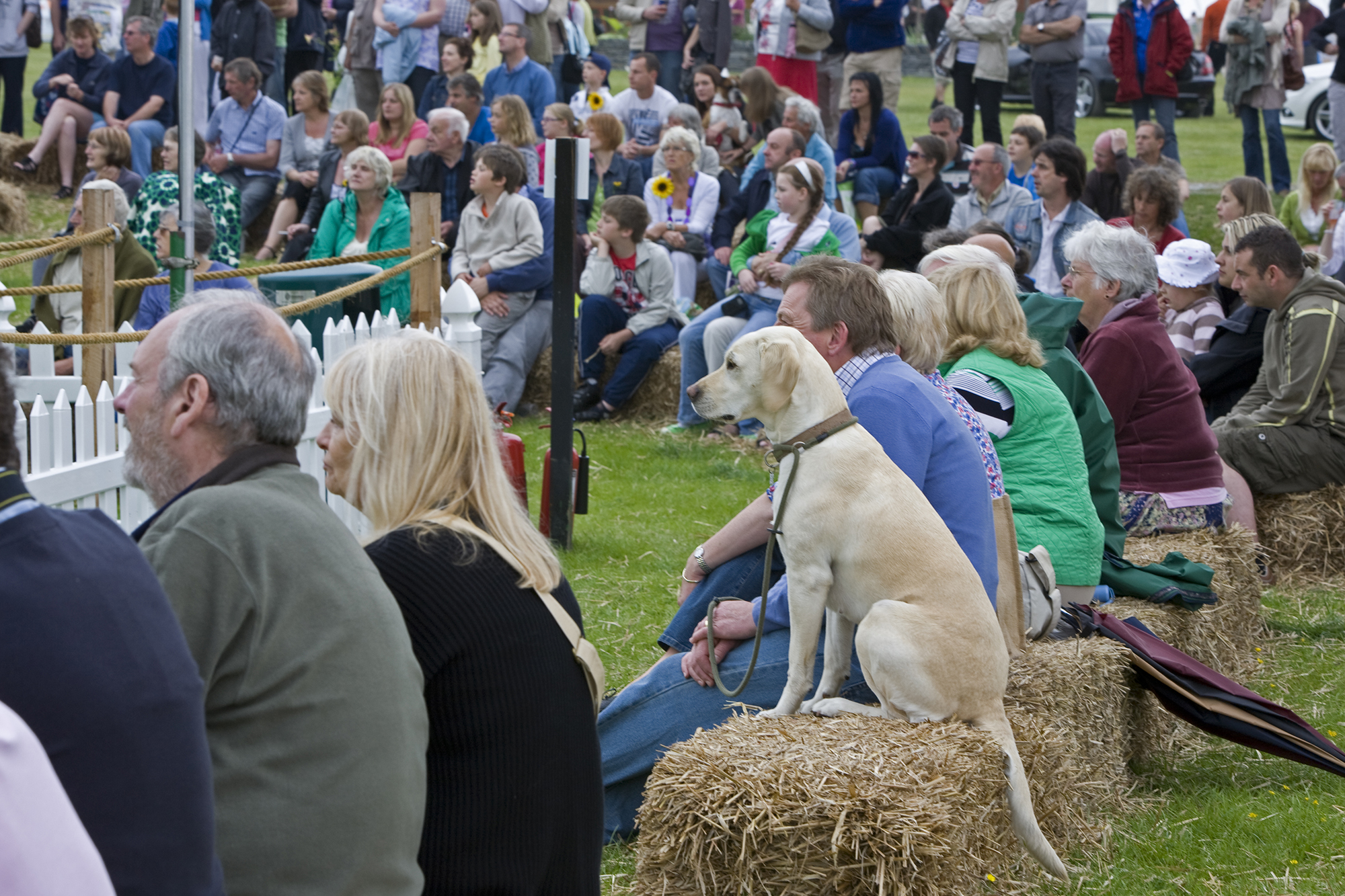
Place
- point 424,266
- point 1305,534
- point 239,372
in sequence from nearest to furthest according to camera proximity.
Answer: point 239,372 < point 424,266 < point 1305,534

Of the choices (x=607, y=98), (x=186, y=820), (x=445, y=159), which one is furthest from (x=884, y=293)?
(x=607, y=98)

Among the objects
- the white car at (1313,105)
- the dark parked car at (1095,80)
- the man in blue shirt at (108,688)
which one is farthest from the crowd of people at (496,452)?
the dark parked car at (1095,80)

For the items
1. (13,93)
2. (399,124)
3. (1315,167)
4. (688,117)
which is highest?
(13,93)

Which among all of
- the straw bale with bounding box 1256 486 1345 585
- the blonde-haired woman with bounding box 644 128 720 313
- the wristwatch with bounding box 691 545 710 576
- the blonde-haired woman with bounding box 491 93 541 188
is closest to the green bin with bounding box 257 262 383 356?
the blonde-haired woman with bounding box 491 93 541 188

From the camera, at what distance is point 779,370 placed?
3449 mm

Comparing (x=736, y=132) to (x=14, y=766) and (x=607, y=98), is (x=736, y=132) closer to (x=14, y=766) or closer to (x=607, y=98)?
(x=607, y=98)

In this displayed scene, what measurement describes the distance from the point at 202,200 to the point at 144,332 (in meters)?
5.21

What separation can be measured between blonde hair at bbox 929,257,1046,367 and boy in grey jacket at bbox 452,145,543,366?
5.86m

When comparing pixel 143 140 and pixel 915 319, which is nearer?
pixel 915 319

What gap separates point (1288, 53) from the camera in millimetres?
14078

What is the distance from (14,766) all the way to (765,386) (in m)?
2.51

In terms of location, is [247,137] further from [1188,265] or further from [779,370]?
[779,370]

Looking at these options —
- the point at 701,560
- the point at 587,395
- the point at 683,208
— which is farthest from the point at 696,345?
the point at 701,560

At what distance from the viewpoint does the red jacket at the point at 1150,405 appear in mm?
5605
